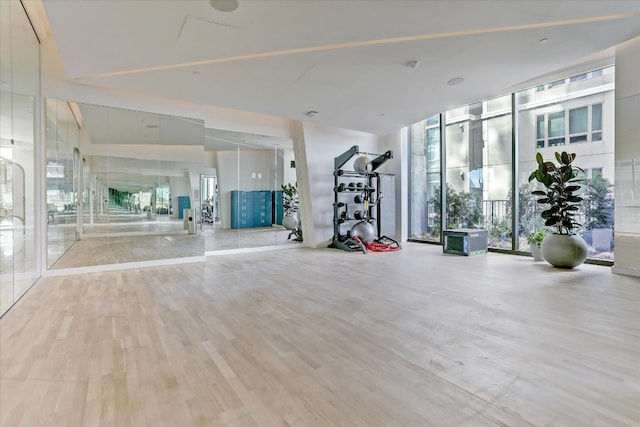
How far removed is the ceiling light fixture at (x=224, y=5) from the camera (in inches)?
117

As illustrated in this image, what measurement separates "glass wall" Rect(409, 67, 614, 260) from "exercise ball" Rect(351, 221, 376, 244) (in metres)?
2.14

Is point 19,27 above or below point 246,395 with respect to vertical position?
above

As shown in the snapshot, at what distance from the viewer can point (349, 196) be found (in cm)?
855

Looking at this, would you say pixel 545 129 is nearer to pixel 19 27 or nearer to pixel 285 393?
pixel 285 393

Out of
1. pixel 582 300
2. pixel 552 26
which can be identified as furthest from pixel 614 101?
pixel 582 300

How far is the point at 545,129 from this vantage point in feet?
20.9

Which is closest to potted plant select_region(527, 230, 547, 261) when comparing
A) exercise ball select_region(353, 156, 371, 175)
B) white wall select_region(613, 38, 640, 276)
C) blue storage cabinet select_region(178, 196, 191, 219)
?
white wall select_region(613, 38, 640, 276)

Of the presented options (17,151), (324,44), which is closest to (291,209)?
(324,44)

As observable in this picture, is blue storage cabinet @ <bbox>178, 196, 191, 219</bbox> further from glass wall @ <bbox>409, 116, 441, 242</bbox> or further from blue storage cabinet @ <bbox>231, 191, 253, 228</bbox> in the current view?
glass wall @ <bbox>409, 116, 441, 242</bbox>

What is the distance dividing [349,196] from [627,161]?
17.7 feet

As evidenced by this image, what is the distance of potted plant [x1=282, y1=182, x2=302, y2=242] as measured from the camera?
836cm

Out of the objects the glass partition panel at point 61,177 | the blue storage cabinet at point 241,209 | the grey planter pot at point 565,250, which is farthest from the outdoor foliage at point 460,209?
the glass partition panel at point 61,177

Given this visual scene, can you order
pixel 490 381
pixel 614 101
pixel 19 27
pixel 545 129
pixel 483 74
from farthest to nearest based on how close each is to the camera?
pixel 545 129
pixel 614 101
pixel 483 74
pixel 19 27
pixel 490 381

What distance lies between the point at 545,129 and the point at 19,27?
8.60 m
